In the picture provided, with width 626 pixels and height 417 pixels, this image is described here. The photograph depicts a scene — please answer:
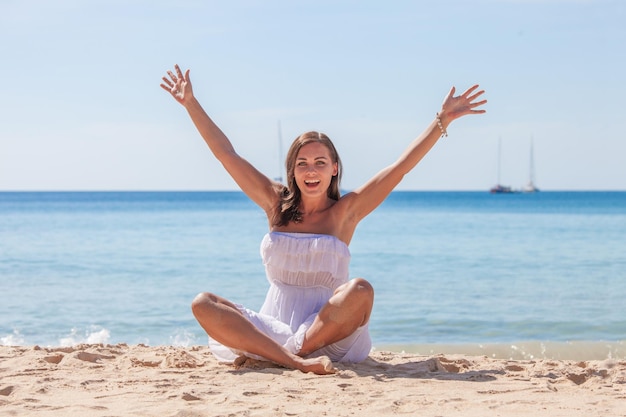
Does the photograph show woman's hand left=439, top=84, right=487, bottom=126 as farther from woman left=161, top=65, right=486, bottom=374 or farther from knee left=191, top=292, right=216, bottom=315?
knee left=191, top=292, right=216, bottom=315

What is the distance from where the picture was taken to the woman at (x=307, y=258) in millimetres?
4953

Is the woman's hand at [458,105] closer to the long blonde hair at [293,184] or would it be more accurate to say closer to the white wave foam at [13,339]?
the long blonde hair at [293,184]

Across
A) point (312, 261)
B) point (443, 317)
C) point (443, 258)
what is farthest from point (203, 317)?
point (443, 258)

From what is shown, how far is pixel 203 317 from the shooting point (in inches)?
197

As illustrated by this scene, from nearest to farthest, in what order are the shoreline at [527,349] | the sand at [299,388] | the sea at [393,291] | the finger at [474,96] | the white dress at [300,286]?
the sand at [299,388]
the white dress at [300,286]
the finger at [474,96]
the shoreline at [527,349]
the sea at [393,291]

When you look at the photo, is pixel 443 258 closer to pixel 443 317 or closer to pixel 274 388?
pixel 443 317

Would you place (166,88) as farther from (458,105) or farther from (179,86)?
(458,105)

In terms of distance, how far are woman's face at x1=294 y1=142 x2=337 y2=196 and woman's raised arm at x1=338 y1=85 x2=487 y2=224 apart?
0.23 meters

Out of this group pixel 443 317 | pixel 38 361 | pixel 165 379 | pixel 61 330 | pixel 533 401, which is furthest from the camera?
pixel 443 317

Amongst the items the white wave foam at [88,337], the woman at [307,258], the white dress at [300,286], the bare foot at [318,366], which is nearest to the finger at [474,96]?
the woman at [307,258]

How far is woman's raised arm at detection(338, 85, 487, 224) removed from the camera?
17.3ft

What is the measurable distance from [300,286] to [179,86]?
6.00ft

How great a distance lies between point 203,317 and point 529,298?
28.5 feet

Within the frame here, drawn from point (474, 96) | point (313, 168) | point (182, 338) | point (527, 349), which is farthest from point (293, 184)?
point (182, 338)
